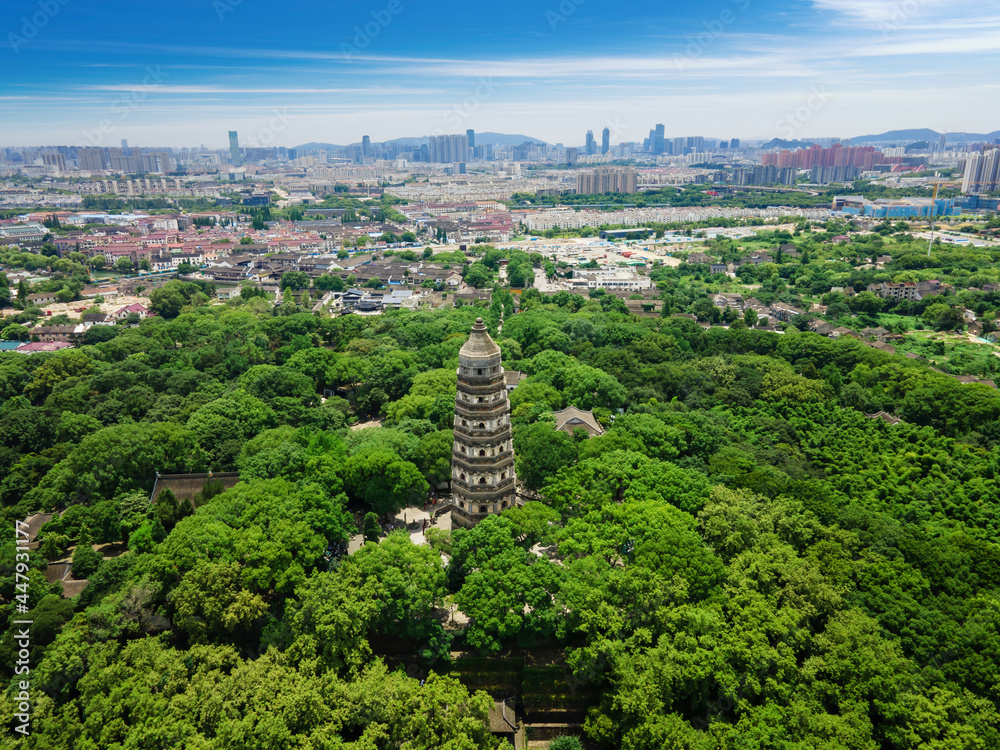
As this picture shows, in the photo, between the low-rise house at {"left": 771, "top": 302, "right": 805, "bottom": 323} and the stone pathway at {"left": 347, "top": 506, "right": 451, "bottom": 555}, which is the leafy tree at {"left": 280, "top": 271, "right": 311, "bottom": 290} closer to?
the stone pathway at {"left": 347, "top": 506, "right": 451, "bottom": 555}

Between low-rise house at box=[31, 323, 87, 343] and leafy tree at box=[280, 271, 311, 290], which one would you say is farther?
leafy tree at box=[280, 271, 311, 290]

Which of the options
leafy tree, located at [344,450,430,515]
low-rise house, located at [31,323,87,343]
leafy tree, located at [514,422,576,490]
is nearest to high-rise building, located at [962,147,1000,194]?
leafy tree, located at [514,422,576,490]

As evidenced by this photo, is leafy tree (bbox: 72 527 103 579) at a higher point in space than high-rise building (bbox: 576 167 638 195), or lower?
lower

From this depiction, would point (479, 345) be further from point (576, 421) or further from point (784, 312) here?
point (784, 312)

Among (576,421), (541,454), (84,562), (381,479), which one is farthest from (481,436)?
(84,562)

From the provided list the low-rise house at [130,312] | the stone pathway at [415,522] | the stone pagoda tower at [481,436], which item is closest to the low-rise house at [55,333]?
the low-rise house at [130,312]

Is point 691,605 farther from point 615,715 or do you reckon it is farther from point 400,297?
point 400,297
